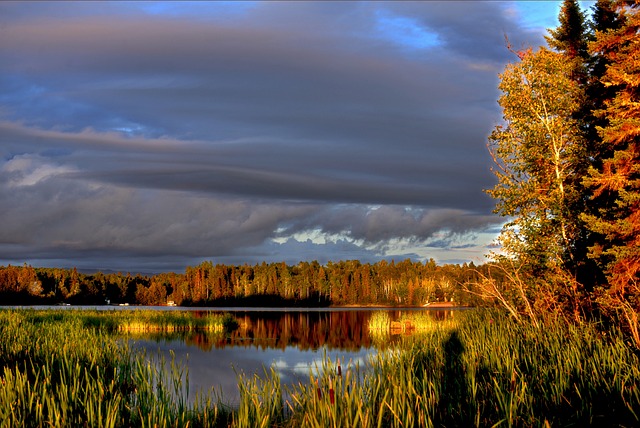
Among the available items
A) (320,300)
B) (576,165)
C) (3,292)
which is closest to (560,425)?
(576,165)

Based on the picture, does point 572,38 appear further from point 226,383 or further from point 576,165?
point 226,383

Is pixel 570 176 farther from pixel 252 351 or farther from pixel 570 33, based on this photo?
pixel 252 351

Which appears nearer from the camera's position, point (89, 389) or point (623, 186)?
point (89, 389)

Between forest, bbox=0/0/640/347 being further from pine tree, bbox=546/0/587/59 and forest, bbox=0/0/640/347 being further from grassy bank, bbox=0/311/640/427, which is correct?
grassy bank, bbox=0/311/640/427

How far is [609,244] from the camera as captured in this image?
28031mm

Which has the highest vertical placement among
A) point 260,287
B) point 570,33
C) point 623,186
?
point 570,33

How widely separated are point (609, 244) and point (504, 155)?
6993 millimetres

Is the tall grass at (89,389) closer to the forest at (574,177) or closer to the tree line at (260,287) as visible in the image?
the forest at (574,177)

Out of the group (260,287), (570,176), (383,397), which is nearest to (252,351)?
(570,176)

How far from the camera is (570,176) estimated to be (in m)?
32.6

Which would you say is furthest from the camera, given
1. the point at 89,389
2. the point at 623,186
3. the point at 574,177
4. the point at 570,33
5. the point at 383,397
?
the point at 570,33

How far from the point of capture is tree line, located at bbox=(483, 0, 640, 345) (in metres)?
26.1

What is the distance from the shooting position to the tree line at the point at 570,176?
85.6 feet

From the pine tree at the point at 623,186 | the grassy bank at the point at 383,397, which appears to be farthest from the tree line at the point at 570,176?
the grassy bank at the point at 383,397
